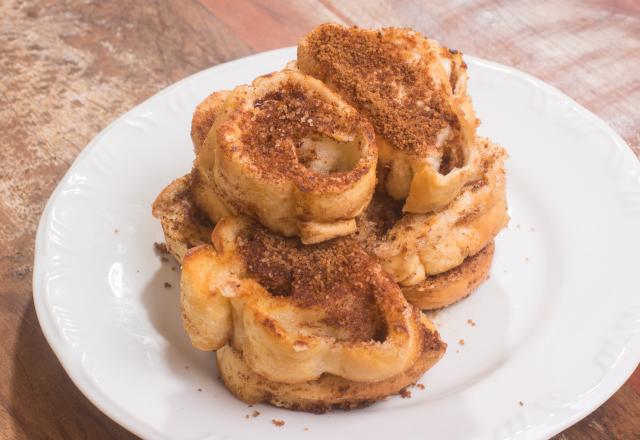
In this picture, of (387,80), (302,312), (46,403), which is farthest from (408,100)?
(46,403)

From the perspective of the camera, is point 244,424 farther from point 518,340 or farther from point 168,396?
point 518,340

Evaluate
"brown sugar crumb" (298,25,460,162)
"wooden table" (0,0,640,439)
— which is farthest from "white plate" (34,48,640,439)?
"brown sugar crumb" (298,25,460,162)

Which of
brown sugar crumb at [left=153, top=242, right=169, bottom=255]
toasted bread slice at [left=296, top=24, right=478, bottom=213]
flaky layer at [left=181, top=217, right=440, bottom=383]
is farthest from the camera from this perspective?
brown sugar crumb at [left=153, top=242, right=169, bottom=255]

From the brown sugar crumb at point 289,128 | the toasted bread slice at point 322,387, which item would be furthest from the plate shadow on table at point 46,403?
the brown sugar crumb at point 289,128

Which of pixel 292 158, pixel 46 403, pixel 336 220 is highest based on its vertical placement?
pixel 292 158

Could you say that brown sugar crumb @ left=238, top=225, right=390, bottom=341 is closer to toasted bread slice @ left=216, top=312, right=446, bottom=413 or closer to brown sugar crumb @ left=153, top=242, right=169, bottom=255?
toasted bread slice @ left=216, top=312, right=446, bottom=413

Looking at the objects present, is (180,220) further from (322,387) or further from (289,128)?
(322,387)
